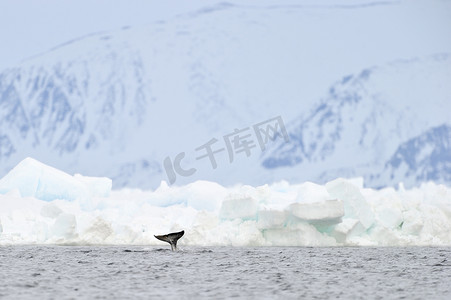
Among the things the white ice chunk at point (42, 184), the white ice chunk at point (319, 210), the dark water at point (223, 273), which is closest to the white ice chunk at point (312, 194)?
the white ice chunk at point (319, 210)

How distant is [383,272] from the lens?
A: 617 inches

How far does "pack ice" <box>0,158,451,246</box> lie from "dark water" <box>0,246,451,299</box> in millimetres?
1212

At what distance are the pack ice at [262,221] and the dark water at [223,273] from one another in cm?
121

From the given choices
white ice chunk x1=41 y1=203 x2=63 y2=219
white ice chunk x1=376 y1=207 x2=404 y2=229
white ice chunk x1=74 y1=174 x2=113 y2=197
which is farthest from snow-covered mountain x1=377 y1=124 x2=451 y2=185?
white ice chunk x1=41 y1=203 x2=63 y2=219

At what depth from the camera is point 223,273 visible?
15117mm

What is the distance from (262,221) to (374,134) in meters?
48.4

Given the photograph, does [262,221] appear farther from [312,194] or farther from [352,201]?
[352,201]

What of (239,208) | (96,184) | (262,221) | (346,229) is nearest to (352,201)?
(346,229)

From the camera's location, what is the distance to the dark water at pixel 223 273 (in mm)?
11688

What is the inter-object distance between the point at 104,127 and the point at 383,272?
5765 cm

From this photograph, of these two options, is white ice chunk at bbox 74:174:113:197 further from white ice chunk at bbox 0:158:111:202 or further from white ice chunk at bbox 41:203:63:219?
white ice chunk at bbox 41:203:63:219

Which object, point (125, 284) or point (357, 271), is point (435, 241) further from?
point (125, 284)

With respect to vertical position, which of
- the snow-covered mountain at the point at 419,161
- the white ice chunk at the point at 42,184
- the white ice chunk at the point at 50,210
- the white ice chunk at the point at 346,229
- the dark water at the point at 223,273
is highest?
the snow-covered mountain at the point at 419,161

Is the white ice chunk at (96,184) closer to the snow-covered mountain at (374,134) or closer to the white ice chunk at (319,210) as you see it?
the white ice chunk at (319,210)
